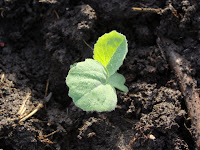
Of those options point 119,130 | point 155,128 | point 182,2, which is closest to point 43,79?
point 119,130

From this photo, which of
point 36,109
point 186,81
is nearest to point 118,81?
point 186,81

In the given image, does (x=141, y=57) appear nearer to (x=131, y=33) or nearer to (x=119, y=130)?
(x=131, y=33)

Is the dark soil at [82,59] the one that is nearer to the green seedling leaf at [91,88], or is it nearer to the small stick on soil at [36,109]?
the small stick on soil at [36,109]

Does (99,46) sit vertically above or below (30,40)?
above

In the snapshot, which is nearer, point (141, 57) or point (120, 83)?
point (120, 83)

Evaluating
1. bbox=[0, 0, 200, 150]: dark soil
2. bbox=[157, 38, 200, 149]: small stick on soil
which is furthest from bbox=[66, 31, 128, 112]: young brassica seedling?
bbox=[157, 38, 200, 149]: small stick on soil

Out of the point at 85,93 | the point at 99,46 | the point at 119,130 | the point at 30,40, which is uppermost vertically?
the point at 99,46

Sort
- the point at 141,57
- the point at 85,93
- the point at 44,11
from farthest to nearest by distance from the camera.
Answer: the point at 44,11
the point at 141,57
the point at 85,93
